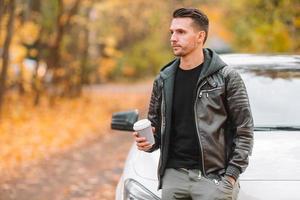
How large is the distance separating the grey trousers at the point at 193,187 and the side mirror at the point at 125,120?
130 cm

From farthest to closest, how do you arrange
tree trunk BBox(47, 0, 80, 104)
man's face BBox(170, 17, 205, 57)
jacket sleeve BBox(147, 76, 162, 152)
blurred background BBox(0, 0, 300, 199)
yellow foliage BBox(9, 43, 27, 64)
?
tree trunk BBox(47, 0, 80, 104)
yellow foliage BBox(9, 43, 27, 64)
blurred background BBox(0, 0, 300, 199)
jacket sleeve BBox(147, 76, 162, 152)
man's face BBox(170, 17, 205, 57)

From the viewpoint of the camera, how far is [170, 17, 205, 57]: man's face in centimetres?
364

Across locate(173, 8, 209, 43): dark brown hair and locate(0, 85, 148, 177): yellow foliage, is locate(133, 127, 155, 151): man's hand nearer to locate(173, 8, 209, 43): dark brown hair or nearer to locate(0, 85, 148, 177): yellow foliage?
locate(173, 8, 209, 43): dark brown hair

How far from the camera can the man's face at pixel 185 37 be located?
3.64m

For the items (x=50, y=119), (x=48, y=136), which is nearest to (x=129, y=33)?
(x=50, y=119)

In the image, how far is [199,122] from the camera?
360cm

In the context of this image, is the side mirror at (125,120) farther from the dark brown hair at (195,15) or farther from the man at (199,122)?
the dark brown hair at (195,15)

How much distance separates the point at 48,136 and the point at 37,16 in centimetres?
632

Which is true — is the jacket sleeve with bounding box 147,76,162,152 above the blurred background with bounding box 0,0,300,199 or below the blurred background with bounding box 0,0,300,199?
above

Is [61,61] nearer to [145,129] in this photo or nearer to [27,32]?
[27,32]

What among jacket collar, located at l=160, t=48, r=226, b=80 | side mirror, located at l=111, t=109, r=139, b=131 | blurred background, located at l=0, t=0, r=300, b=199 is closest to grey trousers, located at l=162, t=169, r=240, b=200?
jacket collar, located at l=160, t=48, r=226, b=80

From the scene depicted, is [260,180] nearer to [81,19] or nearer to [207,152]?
[207,152]

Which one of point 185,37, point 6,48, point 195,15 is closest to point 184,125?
point 185,37

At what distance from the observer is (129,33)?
36656 mm
